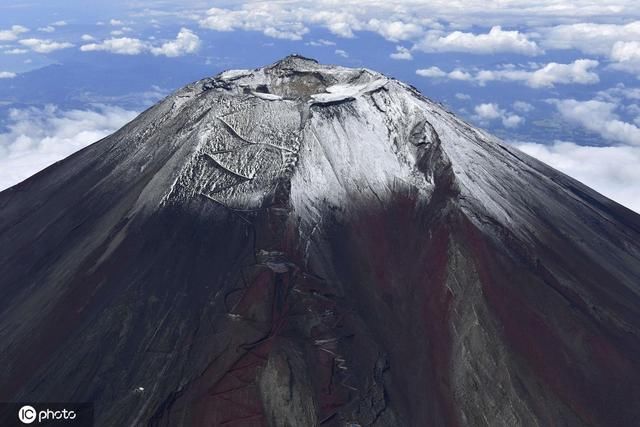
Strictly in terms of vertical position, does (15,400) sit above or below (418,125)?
below

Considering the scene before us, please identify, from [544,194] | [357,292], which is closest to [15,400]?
[357,292]

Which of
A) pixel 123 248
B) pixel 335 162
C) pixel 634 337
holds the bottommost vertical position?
pixel 123 248

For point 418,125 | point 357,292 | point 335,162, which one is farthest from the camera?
point 418,125

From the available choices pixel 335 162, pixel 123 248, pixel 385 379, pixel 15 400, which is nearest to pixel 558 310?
pixel 385 379

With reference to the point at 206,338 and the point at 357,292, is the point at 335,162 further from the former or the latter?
the point at 206,338

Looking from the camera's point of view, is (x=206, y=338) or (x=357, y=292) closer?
(x=206, y=338)

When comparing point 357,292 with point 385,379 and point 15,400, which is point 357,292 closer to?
point 385,379

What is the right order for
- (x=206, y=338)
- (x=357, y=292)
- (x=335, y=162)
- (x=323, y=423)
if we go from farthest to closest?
(x=335, y=162) → (x=357, y=292) → (x=206, y=338) → (x=323, y=423)
